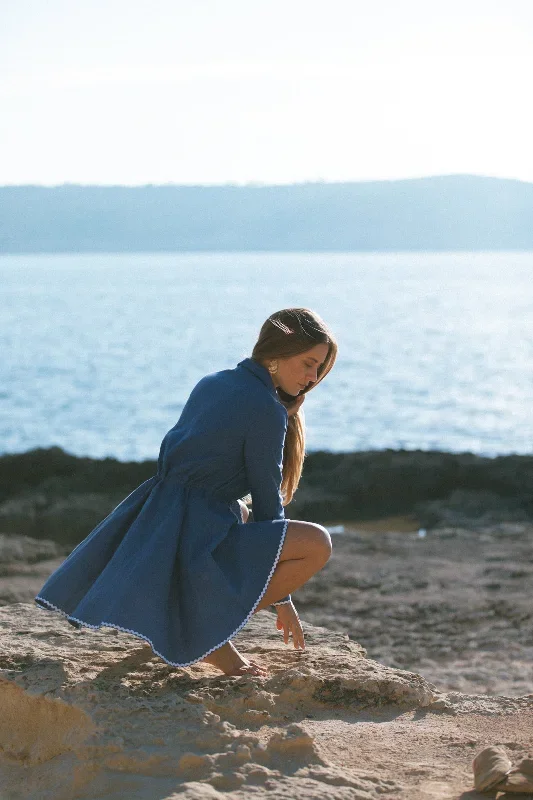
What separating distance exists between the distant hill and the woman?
2012 inches

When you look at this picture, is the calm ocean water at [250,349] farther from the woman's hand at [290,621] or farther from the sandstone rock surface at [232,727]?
the sandstone rock surface at [232,727]

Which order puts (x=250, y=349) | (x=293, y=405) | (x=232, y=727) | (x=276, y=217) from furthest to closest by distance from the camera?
1. (x=276, y=217)
2. (x=250, y=349)
3. (x=293, y=405)
4. (x=232, y=727)

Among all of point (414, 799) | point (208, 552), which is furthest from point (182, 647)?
point (414, 799)

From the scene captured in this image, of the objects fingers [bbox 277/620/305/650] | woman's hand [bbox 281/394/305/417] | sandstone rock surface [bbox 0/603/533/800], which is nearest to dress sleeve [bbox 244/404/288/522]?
woman's hand [bbox 281/394/305/417]

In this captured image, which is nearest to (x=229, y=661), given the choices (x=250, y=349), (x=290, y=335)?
(x=290, y=335)

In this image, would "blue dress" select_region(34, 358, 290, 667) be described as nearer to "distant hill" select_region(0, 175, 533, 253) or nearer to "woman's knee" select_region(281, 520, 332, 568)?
"woman's knee" select_region(281, 520, 332, 568)

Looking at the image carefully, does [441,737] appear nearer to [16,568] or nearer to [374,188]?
[16,568]

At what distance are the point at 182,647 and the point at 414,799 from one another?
862mm

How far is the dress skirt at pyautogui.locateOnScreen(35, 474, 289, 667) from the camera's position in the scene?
286 centimetres

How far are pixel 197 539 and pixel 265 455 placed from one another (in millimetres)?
315

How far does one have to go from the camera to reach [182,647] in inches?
114

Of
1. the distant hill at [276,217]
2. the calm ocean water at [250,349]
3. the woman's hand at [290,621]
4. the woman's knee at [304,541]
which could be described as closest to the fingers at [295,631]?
the woman's hand at [290,621]

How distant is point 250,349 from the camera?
156 inches

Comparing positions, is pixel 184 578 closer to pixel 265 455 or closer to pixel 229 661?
pixel 229 661
